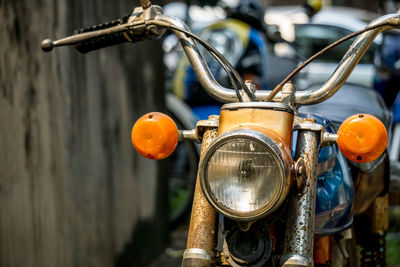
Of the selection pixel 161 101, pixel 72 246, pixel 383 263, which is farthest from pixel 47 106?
pixel 383 263

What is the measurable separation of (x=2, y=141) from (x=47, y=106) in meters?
0.27

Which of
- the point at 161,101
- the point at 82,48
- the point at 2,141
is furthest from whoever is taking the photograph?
the point at 161,101

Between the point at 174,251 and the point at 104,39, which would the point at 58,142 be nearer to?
the point at 104,39

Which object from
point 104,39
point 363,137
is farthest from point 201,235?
point 104,39

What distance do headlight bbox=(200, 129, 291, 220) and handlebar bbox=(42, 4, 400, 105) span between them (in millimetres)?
317

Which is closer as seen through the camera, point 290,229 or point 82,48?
point 290,229

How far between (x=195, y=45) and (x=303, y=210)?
0.64m

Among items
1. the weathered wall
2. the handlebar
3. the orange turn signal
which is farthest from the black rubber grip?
the weathered wall

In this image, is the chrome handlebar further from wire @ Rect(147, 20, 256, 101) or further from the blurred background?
the blurred background

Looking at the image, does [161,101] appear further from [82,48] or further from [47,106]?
[82,48]

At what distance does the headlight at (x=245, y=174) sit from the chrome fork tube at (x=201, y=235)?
9 centimetres

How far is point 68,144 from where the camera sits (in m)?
2.72

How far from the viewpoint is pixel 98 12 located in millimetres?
3104

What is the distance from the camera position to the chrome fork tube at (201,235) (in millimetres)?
1416
